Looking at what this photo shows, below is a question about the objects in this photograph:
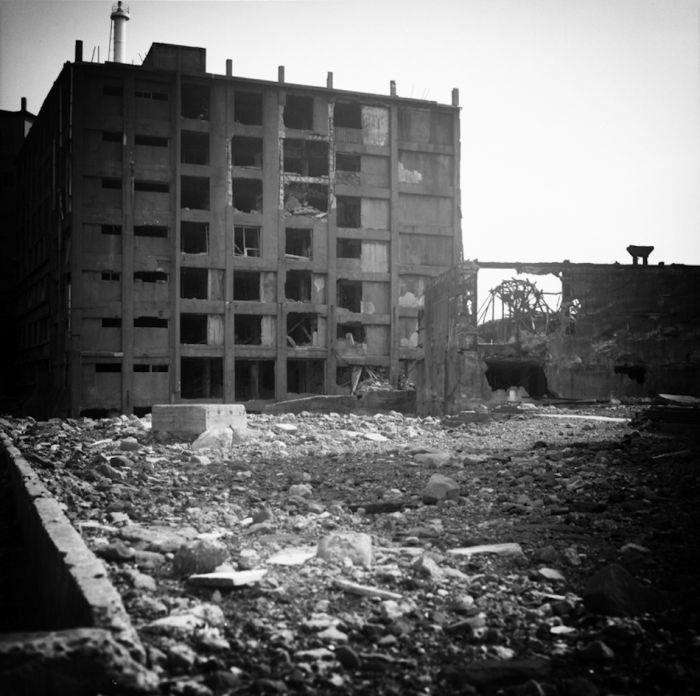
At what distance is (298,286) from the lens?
1020 inches

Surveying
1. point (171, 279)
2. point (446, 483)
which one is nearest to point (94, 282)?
point (171, 279)

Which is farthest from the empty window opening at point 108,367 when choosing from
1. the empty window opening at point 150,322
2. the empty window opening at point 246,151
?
the empty window opening at point 246,151

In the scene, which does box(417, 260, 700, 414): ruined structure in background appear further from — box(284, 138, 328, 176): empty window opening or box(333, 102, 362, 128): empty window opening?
box(333, 102, 362, 128): empty window opening

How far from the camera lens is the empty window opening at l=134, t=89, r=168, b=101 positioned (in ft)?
76.1

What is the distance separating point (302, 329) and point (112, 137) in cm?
900

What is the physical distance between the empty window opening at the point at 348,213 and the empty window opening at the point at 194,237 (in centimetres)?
496

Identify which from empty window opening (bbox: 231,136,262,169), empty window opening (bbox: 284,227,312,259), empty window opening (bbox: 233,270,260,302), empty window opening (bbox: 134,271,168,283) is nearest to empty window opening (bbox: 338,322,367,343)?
empty window opening (bbox: 284,227,312,259)

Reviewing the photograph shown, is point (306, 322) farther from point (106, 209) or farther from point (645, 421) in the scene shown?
point (645, 421)

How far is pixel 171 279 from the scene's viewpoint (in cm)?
2292

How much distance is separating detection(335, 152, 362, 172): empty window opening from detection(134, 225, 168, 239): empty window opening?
6.67 meters

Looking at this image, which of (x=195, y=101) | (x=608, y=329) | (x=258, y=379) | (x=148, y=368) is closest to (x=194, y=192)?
(x=195, y=101)

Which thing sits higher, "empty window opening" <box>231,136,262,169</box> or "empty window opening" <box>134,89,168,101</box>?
"empty window opening" <box>134,89,168,101</box>

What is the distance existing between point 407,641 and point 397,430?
9.34 m

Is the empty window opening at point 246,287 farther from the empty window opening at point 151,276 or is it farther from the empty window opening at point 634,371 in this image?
the empty window opening at point 634,371
